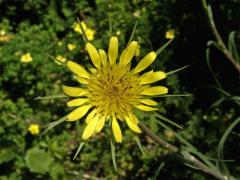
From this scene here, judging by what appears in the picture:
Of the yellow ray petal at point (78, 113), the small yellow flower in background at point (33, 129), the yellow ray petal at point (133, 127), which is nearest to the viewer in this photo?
the yellow ray petal at point (133, 127)

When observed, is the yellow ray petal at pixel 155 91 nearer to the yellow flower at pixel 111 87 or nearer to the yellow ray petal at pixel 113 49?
the yellow flower at pixel 111 87

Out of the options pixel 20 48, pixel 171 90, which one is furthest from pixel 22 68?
pixel 171 90

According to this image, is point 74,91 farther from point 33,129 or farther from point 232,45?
point 33,129

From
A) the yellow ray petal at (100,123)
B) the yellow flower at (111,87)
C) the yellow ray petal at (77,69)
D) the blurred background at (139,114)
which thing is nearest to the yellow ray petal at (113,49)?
the yellow flower at (111,87)

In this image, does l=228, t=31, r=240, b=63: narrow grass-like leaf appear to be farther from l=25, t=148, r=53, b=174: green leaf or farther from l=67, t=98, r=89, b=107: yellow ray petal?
l=25, t=148, r=53, b=174: green leaf

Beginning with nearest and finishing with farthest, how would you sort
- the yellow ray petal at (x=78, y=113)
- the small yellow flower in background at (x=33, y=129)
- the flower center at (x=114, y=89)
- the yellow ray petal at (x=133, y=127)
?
the yellow ray petal at (x=133, y=127) < the yellow ray petal at (x=78, y=113) < the flower center at (x=114, y=89) < the small yellow flower in background at (x=33, y=129)

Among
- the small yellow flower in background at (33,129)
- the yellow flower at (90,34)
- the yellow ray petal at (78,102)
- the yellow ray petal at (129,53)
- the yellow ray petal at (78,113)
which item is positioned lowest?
the small yellow flower in background at (33,129)

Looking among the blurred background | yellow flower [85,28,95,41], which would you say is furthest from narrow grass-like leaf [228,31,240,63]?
yellow flower [85,28,95,41]
